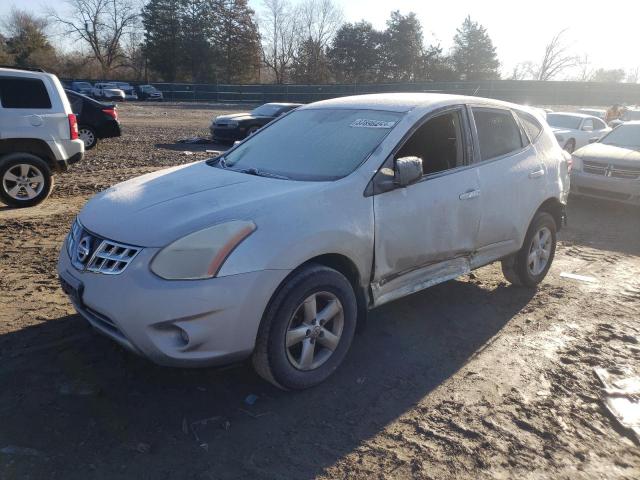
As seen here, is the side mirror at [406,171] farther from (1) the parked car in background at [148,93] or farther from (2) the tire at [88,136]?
(1) the parked car in background at [148,93]

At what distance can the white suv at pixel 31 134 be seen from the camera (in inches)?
283

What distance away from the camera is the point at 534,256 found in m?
5.03

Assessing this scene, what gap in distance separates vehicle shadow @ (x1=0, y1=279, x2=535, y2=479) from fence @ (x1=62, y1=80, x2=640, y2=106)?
1554 inches

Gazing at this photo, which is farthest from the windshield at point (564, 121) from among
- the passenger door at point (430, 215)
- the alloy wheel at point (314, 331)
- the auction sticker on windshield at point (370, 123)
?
the alloy wheel at point (314, 331)

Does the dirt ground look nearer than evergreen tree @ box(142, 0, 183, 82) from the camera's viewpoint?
Yes

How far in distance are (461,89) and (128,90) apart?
27698 mm

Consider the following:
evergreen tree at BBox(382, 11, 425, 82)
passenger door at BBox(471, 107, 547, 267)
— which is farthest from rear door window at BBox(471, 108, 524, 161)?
evergreen tree at BBox(382, 11, 425, 82)

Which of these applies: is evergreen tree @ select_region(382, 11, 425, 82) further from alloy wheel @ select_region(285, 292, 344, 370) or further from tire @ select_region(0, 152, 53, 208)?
→ alloy wheel @ select_region(285, 292, 344, 370)

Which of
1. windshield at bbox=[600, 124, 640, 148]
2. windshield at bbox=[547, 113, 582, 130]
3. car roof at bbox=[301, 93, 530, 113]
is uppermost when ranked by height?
car roof at bbox=[301, 93, 530, 113]

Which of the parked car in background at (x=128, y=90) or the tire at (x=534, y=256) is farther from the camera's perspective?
the parked car in background at (x=128, y=90)

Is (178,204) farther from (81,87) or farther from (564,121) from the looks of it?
(81,87)

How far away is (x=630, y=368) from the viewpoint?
3.64 m

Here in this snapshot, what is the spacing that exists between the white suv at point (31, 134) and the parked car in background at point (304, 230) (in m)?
4.44

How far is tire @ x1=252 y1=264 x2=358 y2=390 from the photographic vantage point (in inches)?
115
